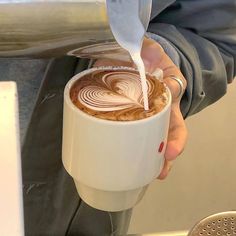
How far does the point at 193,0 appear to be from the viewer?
21.8 inches

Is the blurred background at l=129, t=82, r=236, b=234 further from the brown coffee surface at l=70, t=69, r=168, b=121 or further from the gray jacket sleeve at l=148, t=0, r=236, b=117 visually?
the brown coffee surface at l=70, t=69, r=168, b=121

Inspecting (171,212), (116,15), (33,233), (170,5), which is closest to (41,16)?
(116,15)

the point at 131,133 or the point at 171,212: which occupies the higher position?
the point at 131,133

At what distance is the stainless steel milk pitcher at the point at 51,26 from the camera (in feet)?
1.05

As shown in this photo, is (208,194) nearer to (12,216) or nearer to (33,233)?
(33,233)

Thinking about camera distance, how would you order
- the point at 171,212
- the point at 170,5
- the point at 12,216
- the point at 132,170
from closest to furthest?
the point at 12,216
the point at 132,170
the point at 170,5
the point at 171,212

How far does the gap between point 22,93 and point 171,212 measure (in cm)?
54

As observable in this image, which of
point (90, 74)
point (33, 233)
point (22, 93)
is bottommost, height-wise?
→ point (33, 233)

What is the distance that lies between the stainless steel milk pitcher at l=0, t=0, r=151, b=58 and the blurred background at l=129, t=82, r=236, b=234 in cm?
70

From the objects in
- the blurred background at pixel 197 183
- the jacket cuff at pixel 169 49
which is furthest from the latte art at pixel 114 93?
the blurred background at pixel 197 183

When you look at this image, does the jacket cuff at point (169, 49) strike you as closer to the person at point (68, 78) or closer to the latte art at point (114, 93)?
the person at point (68, 78)

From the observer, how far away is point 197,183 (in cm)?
107

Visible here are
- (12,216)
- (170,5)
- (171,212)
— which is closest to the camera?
(12,216)

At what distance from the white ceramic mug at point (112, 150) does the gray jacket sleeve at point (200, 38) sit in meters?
0.15
